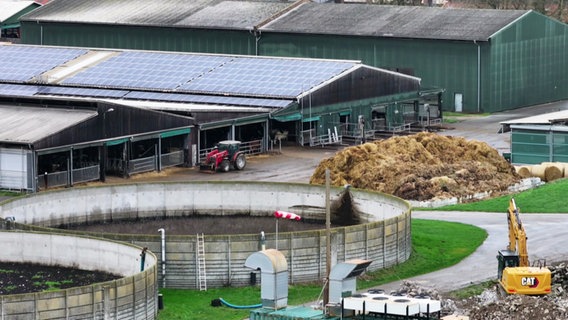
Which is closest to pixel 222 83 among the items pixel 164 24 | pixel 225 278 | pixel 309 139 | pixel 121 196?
pixel 309 139

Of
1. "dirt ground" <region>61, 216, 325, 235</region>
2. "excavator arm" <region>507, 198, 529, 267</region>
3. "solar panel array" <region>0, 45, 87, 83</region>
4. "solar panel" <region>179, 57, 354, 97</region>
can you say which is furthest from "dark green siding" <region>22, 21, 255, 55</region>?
"excavator arm" <region>507, 198, 529, 267</region>

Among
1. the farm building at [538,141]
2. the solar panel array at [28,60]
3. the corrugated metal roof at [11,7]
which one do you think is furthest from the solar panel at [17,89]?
the corrugated metal roof at [11,7]

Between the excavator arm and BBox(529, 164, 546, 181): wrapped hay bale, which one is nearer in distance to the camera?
the excavator arm

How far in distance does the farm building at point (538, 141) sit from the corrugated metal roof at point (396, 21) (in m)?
32.2

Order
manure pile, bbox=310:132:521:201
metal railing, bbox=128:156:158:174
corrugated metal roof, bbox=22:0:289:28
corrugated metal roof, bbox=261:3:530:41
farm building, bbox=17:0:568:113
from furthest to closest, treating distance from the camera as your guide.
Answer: corrugated metal roof, bbox=22:0:289:28 < corrugated metal roof, bbox=261:3:530:41 < farm building, bbox=17:0:568:113 < metal railing, bbox=128:156:158:174 < manure pile, bbox=310:132:521:201

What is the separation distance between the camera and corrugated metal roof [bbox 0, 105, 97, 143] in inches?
3930

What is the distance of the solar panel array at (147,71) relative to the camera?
129m

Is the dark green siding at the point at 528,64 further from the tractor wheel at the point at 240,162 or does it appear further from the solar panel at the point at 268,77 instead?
the tractor wheel at the point at 240,162

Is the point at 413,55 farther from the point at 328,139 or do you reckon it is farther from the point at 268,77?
the point at 328,139

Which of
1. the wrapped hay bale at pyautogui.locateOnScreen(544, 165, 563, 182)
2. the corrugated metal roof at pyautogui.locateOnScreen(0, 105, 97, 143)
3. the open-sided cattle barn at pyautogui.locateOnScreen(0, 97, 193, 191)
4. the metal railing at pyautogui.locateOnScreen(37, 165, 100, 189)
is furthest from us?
the wrapped hay bale at pyautogui.locateOnScreen(544, 165, 563, 182)

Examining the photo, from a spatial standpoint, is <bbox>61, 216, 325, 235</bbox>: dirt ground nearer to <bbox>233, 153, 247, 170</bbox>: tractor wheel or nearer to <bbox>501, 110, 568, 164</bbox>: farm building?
<bbox>233, 153, 247, 170</bbox>: tractor wheel

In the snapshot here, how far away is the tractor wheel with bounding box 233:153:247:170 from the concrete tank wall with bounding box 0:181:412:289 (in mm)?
23582

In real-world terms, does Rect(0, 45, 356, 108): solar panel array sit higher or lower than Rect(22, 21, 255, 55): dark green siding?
lower

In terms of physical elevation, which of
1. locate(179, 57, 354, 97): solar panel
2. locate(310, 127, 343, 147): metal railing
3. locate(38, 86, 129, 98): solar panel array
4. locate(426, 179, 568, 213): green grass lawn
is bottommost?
locate(426, 179, 568, 213): green grass lawn
